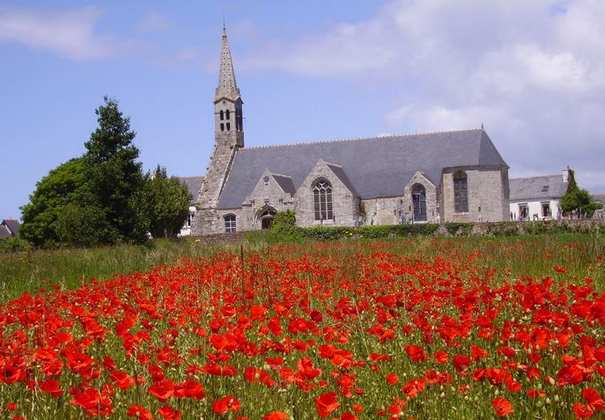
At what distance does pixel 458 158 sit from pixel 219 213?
59.9 ft

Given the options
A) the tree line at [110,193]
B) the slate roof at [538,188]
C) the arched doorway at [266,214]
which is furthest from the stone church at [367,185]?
the slate roof at [538,188]

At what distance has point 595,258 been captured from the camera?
11.5 m

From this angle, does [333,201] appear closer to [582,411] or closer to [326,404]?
[582,411]

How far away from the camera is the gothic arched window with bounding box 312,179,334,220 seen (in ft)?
156

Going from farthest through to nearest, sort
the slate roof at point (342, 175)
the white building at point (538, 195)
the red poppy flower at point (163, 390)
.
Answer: the white building at point (538, 195), the slate roof at point (342, 175), the red poppy flower at point (163, 390)

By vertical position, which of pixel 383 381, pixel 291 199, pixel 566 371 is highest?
pixel 291 199

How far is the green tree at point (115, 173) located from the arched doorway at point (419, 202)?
20.4 m

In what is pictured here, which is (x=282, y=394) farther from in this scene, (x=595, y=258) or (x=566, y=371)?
(x=595, y=258)

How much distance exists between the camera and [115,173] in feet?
109

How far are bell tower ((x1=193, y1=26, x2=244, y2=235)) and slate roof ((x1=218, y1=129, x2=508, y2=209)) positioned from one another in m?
0.79

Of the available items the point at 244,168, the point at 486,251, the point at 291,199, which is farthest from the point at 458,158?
the point at 486,251

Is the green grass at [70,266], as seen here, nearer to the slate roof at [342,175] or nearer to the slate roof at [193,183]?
the slate roof at [342,175]

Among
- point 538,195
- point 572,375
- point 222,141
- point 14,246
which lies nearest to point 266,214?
point 222,141

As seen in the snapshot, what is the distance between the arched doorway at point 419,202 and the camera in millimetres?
47031
